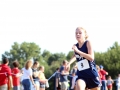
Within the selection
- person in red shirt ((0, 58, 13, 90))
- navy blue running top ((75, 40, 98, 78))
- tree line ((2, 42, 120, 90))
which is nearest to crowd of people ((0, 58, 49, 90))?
person in red shirt ((0, 58, 13, 90))

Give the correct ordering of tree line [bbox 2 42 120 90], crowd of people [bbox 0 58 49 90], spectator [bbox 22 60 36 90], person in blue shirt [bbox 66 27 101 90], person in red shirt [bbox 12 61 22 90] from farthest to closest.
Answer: tree line [bbox 2 42 120 90], person in red shirt [bbox 12 61 22 90], spectator [bbox 22 60 36 90], crowd of people [bbox 0 58 49 90], person in blue shirt [bbox 66 27 101 90]

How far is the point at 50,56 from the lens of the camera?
119562mm

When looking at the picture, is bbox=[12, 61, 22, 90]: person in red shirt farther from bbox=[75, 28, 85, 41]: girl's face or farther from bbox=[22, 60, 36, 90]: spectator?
bbox=[75, 28, 85, 41]: girl's face

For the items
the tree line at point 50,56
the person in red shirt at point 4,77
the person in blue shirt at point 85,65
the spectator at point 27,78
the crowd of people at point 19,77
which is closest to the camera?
the person in blue shirt at point 85,65

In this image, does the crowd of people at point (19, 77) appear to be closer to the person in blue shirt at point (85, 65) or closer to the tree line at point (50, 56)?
the person in blue shirt at point (85, 65)

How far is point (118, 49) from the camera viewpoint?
74.3 meters

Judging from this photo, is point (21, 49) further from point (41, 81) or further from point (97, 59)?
point (41, 81)

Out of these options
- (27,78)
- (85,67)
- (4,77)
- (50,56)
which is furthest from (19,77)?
(50,56)

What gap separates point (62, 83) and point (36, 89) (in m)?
2.56

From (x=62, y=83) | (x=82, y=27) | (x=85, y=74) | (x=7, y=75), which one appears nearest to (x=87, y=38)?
(x=82, y=27)

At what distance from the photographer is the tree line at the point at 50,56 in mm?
69938

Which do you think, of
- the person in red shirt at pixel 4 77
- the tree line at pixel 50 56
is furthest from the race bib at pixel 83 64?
the tree line at pixel 50 56

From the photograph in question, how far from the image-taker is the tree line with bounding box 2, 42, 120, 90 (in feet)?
229

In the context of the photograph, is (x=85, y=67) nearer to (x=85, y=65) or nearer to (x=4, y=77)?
(x=85, y=65)
